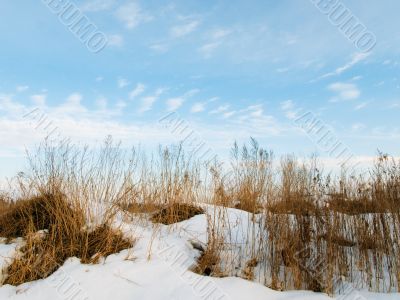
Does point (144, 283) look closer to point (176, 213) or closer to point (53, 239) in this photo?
point (53, 239)

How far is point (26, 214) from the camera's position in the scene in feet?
16.8

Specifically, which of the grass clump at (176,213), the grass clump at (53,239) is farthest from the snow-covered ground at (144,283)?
the grass clump at (176,213)

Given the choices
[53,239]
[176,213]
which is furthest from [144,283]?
[176,213]

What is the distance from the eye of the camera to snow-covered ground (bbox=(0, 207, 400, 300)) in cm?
376

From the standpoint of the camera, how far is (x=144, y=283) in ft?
12.7

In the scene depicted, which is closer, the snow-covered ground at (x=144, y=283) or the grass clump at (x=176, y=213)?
the snow-covered ground at (x=144, y=283)

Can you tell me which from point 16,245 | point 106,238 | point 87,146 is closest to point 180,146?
point 87,146

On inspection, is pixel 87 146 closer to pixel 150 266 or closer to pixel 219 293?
pixel 150 266

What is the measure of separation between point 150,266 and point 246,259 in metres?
1.17

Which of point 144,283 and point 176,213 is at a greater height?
point 176,213

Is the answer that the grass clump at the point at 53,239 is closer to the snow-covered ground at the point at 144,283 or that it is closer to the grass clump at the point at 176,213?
the snow-covered ground at the point at 144,283

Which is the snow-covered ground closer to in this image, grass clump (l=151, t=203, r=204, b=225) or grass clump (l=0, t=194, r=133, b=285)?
grass clump (l=0, t=194, r=133, b=285)

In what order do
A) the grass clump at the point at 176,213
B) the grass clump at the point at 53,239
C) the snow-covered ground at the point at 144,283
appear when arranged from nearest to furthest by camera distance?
1. the snow-covered ground at the point at 144,283
2. the grass clump at the point at 53,239
3. the grass clump at the point at 176,213

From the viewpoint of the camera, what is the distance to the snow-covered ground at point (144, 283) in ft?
12.3
